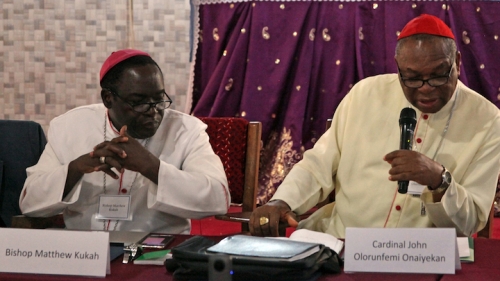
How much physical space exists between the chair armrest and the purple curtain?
2.22 m

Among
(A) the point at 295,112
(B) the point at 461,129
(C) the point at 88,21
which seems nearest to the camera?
(B) the point at 461,129

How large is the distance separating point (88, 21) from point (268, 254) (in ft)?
13.6

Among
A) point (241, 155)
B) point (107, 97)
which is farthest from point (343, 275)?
point (241, 155)

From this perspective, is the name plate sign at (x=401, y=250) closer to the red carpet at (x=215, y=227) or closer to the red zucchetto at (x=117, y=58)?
the red zucchetto at (x=117, y=58)

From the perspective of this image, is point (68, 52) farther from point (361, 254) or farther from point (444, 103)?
point (361, 254)

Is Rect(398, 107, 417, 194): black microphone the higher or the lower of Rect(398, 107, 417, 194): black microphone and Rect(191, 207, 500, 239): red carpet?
the higher

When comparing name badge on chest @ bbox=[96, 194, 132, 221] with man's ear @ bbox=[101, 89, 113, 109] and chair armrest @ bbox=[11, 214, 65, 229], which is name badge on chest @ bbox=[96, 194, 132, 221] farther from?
man's ear @ bbox=[101, 89, 113, 109]

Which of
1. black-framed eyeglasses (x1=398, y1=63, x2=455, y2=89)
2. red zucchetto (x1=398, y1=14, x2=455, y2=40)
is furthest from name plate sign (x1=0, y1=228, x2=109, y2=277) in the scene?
red zucchetto (x1=398, y1=14, x2=455, y2=40)

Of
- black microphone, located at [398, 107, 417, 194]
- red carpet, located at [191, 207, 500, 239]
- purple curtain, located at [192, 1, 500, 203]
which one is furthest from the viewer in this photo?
purple curtain, located at [192, 1, 500, 203]

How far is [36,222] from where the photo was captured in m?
2.96

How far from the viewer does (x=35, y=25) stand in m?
5.59

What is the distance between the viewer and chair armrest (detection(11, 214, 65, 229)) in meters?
2.86

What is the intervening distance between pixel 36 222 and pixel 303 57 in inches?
107

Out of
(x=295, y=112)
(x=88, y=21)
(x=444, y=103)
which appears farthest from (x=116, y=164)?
(x=88, y=21)
